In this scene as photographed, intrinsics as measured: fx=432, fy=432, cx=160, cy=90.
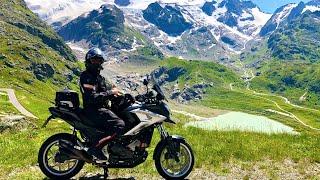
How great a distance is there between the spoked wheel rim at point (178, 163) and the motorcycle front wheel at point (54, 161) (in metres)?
2.87

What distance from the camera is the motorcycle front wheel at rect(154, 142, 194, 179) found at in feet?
46.8

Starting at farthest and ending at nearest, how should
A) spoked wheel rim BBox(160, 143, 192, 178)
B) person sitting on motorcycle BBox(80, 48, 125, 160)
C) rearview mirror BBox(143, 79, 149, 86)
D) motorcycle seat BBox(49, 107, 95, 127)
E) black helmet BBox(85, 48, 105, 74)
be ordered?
spoked wheel rim BBox(160, 143, 192, 178) → black helmet BBox(85, 48, 105, 74) → motorcycle seat BBox(49, 107, 95, 127) → person sitting on motorcycle BBox(80, 48, 125, 160) → rearview mirror BBox(143, 79, 149, 86)

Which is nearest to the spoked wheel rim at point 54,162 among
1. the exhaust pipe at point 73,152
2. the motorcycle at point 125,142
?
the motorcycle at point 125,142

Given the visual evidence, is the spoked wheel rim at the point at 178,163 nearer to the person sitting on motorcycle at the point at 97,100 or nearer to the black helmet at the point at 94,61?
the person sitting on motorcycle at the point at 97,100

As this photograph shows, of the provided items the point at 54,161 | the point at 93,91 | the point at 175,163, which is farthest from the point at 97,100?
the point at 175,163

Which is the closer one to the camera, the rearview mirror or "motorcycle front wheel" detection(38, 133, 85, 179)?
the rearview mirror

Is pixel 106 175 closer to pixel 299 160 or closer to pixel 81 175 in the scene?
pixel 81 175

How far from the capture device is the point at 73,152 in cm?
1402

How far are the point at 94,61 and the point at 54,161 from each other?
360 centimetres

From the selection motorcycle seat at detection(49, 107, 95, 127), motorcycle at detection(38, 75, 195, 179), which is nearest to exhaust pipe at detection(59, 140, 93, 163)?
motorcycle at detection(38, 75, 195, 179)

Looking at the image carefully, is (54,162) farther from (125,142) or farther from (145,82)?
(145,82)

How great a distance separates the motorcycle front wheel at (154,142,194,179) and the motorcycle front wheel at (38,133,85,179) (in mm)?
2768

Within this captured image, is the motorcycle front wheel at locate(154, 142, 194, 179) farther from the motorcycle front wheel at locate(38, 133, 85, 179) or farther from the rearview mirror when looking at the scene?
the motorcycle front wheel at locate(38, 133, 85, 179)

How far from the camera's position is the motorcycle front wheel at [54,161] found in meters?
14.3
